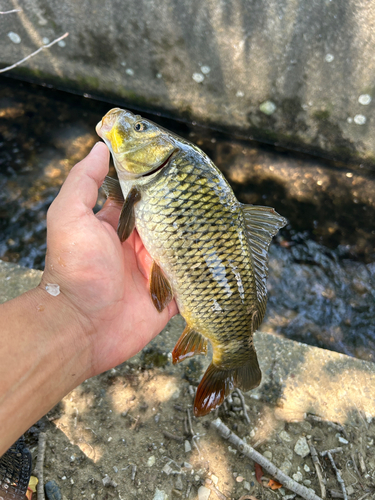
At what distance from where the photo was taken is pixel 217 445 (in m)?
2.48

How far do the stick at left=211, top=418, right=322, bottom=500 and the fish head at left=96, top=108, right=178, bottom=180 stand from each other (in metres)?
1.98

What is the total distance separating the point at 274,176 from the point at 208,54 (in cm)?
200

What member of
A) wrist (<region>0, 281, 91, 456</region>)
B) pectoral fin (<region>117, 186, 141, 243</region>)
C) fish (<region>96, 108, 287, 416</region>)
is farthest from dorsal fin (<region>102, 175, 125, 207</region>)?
wrist (<region>0, 281, 91, 456</region>)

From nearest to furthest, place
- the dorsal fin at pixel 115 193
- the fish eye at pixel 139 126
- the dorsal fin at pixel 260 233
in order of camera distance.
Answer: the fish eye at pixel 139 126 → the dorsal fin at pixel 260 233 → the dorsal fin at pixel 115 193

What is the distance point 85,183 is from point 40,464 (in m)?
1.91

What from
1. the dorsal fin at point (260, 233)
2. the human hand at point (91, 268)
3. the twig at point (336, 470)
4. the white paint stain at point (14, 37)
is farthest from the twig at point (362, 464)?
the white paint stain at point (14, 37)

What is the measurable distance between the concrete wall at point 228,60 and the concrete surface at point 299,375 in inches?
136

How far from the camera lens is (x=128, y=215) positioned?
211 cm

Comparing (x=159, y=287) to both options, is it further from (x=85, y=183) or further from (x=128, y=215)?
(x=85, y=183)

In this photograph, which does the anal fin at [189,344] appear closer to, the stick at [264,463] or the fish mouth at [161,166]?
the stick at [264,463]

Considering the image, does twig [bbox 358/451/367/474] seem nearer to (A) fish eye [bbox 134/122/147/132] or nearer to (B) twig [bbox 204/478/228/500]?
(B) twig [bbox 204/478/228/500]

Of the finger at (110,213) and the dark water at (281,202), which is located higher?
the finger at (110,213)

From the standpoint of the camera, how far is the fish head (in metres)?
2.06

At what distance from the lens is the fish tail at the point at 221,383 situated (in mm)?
2260
